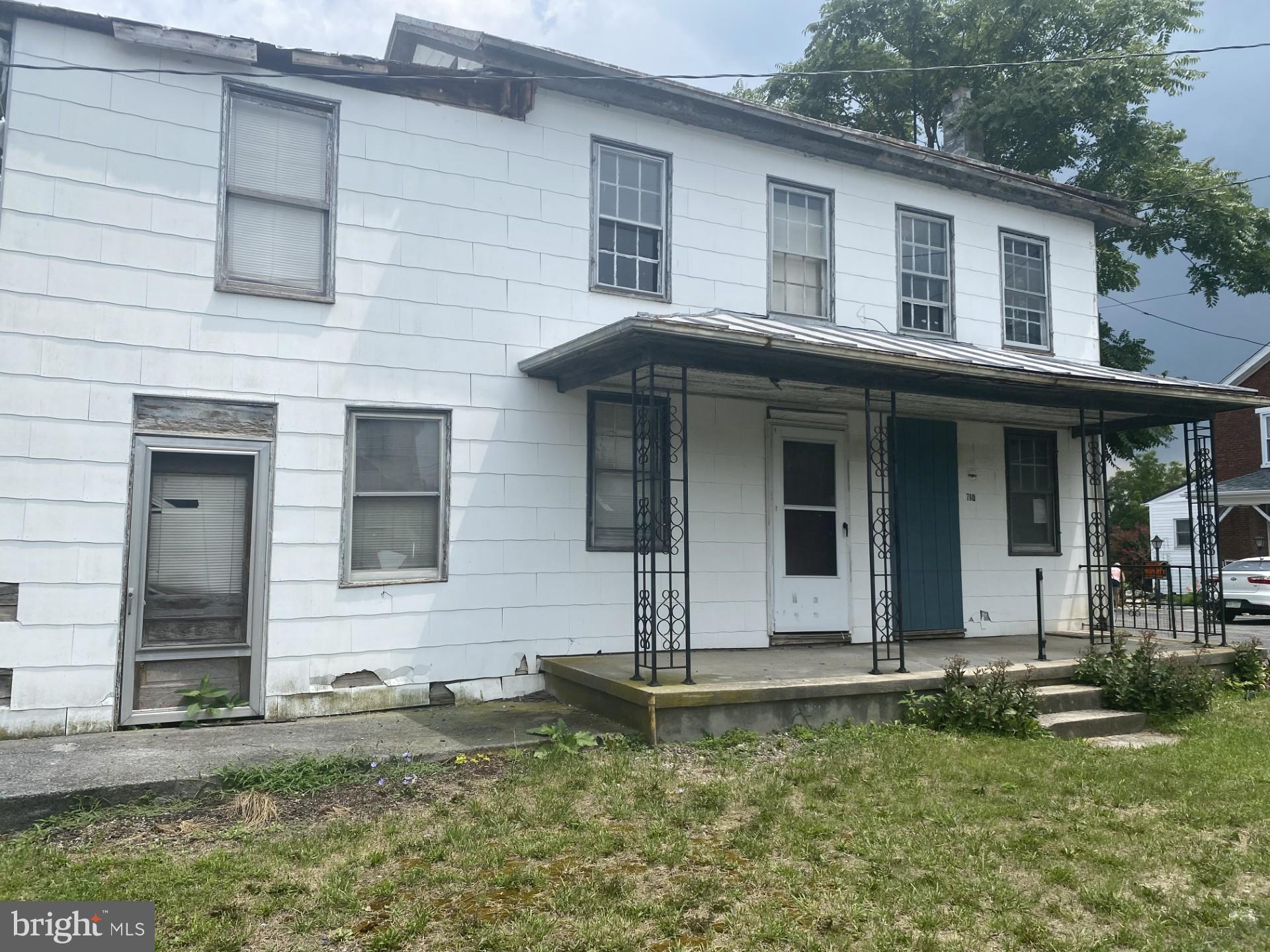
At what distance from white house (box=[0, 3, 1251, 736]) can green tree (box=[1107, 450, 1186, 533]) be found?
40.7m

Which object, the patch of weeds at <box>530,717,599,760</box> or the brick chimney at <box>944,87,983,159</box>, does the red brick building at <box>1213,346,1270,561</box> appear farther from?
the patch of weeds at <box>530,717,599,760</box>

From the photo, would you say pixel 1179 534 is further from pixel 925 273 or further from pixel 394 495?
pixel 394 495

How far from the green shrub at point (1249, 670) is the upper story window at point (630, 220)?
6.94 metres

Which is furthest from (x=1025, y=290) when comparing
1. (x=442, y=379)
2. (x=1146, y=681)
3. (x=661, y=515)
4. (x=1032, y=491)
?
(x=442, y=379)

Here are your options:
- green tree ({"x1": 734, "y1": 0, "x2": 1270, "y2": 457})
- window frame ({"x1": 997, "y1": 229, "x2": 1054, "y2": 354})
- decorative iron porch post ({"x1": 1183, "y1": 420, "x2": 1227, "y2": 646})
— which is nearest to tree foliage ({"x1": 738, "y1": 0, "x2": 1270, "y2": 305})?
green tree ({"x1": 734, "y1": 0, "x2": 1270, "y2": 457})

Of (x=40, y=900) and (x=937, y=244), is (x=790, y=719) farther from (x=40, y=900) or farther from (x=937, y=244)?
(x=937, y=244)

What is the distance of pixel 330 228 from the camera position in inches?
305

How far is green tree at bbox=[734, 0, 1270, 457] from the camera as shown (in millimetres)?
17344

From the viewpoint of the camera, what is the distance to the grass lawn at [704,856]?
377 centimetres

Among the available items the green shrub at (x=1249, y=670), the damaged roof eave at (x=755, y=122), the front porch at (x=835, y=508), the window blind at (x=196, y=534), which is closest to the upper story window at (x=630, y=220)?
the damaged roof eave at (x=755, y=122)

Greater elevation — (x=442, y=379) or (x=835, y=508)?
(x=442, y=379)

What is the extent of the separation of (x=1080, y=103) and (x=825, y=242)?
10.2 metres

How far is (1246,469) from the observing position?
2950 centimetres

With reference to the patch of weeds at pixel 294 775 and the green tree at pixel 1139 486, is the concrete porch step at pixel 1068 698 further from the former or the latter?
the green tree at pixel 1139 486
